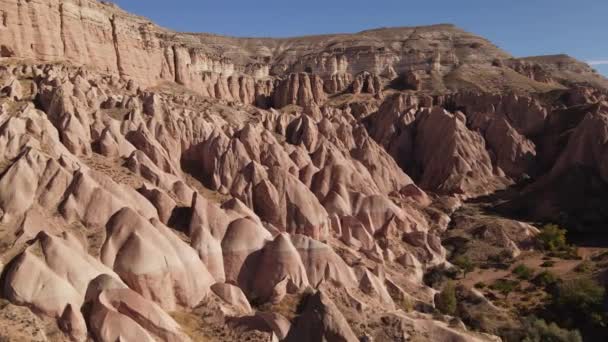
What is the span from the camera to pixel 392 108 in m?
77.4

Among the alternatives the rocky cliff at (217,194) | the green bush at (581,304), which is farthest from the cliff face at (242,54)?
the green bush at (581,304)

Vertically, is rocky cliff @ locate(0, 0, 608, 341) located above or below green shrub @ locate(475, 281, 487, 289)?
above

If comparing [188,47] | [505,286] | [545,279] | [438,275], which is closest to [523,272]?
[545,279]

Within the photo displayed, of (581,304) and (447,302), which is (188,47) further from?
(581,304)

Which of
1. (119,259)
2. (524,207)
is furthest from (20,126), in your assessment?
(524,207)

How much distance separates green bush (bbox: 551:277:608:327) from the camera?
89.5 feet

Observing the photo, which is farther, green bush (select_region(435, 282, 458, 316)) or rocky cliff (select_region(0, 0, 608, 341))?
green bush (select_region(435, 282, 458, 316))

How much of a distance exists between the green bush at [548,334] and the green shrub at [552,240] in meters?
14.8

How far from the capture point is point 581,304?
91.2 ft

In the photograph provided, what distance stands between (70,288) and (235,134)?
85.7 feet

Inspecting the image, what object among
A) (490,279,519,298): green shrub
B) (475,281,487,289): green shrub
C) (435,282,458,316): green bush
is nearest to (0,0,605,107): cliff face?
(435,282,458,316): green bush

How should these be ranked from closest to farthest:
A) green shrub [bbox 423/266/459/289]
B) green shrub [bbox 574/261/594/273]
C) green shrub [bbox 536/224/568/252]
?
green shrub [bbox 423/266/459/289] → green shrub [bbox 574/261/594/273] → green shrub [bbox 536/224/568/252]

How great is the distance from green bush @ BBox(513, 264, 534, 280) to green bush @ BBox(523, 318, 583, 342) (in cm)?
849

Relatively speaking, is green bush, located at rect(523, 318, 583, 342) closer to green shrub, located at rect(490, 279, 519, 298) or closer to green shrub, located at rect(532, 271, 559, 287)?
green shrub, located at rect(490, 279, 519, 298)
